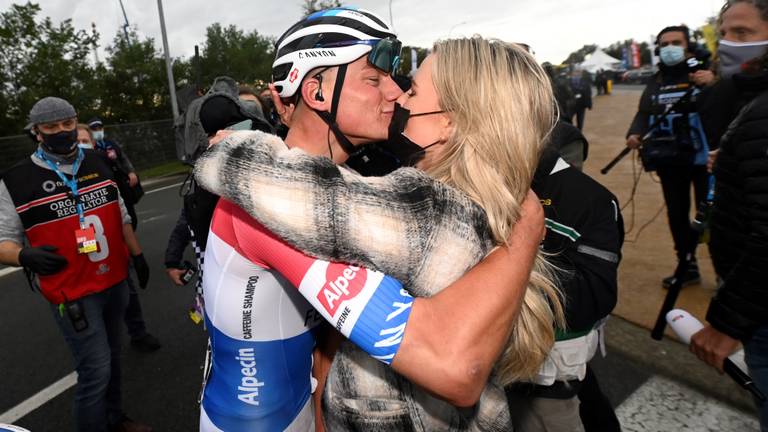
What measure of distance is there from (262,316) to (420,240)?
65cm

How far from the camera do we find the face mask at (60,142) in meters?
3.13

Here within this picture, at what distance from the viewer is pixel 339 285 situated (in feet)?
3.41

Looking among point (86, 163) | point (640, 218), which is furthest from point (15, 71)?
point (640, 218)

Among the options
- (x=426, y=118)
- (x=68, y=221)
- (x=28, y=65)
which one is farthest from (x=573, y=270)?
(x=28, y=65)

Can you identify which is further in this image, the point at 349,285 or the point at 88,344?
the point at 88,344

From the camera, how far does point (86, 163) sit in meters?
3.28

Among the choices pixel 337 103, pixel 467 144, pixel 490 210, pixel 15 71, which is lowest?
pixel 490 210

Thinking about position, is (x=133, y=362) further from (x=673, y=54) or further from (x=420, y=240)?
(x=673, y=54)

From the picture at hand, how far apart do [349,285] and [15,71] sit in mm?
23981

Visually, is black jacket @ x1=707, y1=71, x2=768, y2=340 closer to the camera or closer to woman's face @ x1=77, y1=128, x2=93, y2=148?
the camera

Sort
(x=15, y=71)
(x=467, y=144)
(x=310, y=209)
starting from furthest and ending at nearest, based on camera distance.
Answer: (x=15, y=71) < (x=467, y=144) < (x=310, y=209)

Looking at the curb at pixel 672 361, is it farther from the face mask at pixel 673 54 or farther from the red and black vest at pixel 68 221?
the red and black vest at pixel 68 221

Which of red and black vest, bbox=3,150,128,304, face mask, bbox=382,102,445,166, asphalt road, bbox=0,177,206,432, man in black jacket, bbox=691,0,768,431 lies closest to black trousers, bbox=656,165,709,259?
man in black jacket, bbox=691,0,768,431

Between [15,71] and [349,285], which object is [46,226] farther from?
[15,71]
